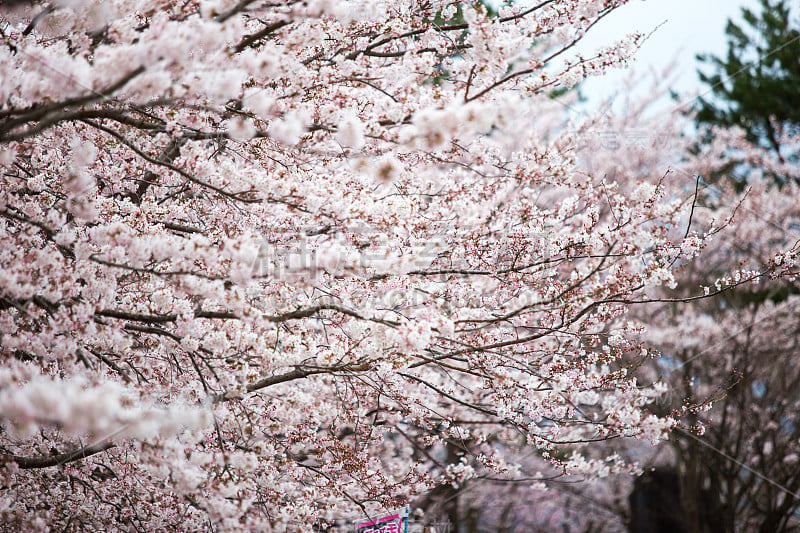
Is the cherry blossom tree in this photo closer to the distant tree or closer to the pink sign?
the pink sign

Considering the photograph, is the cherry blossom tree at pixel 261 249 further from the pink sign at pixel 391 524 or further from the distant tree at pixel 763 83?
the distant tree at pixel 763 83

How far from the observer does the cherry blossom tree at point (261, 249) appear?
8.17 ft

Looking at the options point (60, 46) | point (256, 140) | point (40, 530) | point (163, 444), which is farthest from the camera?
point (256, 140)

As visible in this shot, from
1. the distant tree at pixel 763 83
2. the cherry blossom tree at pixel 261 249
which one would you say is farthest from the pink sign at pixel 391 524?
the distant tree at pixel 763 83

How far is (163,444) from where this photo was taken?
261 cm

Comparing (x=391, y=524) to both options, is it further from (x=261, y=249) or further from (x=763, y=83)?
(x=763, y=83)

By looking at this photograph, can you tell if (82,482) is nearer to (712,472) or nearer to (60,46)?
(60,46)

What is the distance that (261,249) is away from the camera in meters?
2.84

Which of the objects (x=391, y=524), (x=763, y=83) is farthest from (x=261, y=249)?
(x=763, y=83)

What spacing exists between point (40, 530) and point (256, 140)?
7.99 feet

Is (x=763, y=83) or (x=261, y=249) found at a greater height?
(x=763, y=83)

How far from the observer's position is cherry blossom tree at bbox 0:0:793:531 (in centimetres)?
249

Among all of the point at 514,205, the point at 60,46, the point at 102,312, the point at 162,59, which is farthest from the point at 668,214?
the point at 60,46

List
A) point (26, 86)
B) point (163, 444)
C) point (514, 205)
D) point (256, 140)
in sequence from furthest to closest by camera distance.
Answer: point (514, 205) → point (256, 140) → point (163, 444) → point (26, 86)
